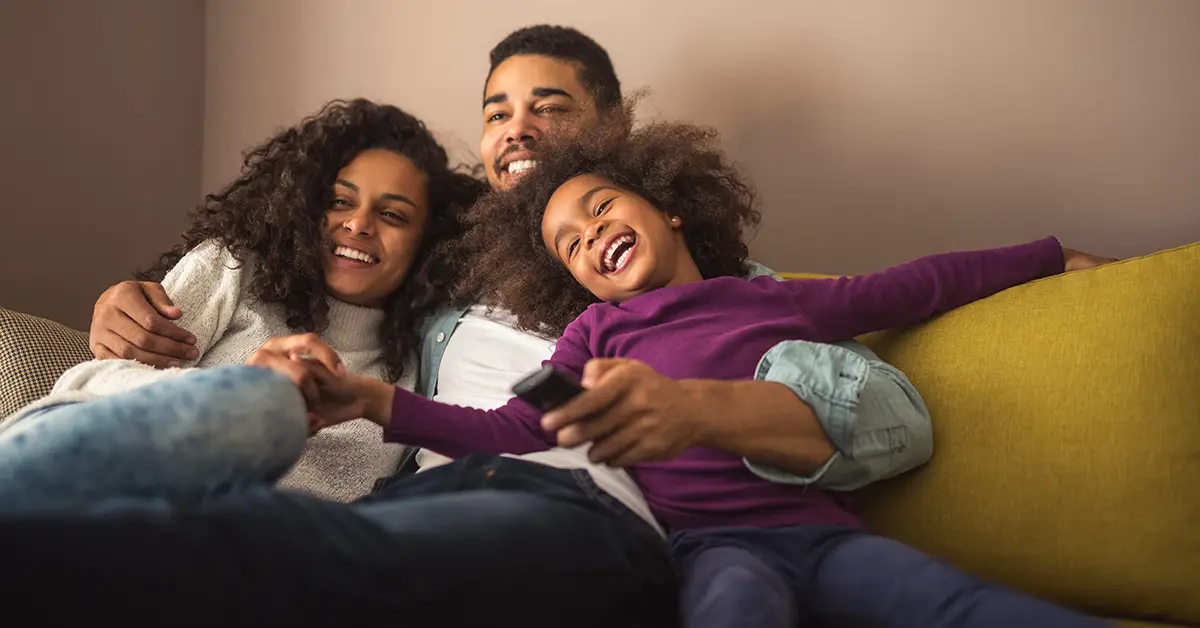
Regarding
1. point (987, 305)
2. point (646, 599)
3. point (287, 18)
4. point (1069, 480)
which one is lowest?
point (646, 599)

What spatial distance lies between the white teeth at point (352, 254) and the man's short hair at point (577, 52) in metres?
0.50

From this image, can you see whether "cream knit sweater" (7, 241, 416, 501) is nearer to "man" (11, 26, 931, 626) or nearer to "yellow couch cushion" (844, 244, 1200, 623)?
"man" (11, 26, 931, 626)

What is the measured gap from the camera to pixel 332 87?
2232 millimetres

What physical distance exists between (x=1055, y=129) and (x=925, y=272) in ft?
1.96

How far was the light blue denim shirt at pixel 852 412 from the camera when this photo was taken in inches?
40.4

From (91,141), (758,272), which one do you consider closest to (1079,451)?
(758,272)

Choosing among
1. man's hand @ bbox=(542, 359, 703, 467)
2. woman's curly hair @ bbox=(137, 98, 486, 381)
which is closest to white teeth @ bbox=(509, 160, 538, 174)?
woman's curly hair @ bbox=(137, 98, 486, 381)

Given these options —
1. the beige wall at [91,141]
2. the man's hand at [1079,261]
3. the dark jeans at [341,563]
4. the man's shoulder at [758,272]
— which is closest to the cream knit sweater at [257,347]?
the dark jeans at [341,563]

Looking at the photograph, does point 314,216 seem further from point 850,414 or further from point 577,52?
point 850,414

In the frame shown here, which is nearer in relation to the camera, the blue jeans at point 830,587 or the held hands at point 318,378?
the blue jeans at point 830,587

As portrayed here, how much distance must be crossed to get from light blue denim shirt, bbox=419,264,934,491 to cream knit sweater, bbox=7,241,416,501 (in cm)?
60

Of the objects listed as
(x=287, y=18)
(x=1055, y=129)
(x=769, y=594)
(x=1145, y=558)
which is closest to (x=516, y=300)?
(x=769, y=594)

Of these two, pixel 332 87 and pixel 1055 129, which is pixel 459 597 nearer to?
pixel 1055 129

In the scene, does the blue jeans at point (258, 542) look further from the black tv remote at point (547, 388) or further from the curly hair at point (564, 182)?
the curly hair at point (564, 182)
